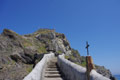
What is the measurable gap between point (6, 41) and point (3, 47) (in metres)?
2.22

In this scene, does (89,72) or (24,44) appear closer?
(89,72)

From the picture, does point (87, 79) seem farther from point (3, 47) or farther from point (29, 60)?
point (3, 47)

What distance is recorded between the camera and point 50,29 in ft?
178

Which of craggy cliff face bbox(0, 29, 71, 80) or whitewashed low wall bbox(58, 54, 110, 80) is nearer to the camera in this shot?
whitewashed low wall bbox(58, 54, 110, 80)

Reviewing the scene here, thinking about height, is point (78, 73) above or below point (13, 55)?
below

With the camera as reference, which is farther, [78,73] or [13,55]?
[13,55]

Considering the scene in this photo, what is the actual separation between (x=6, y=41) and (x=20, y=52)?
5005 millimetres

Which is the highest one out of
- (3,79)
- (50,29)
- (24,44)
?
(50,29)

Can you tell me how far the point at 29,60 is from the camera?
27.4 metres

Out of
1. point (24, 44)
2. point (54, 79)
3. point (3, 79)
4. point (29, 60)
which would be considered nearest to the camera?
point (54, 79)

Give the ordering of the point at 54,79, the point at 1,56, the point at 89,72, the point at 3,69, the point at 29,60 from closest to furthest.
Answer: the point at 89,72 → the point at 54,79 → the point at 3,69 → the point at 1,56 → the point at 29,60

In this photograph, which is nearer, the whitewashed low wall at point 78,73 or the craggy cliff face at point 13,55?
the whitewashed low wall at point 78,73

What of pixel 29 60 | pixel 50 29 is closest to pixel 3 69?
pixel 29 60

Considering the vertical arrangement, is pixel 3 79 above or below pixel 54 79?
below
